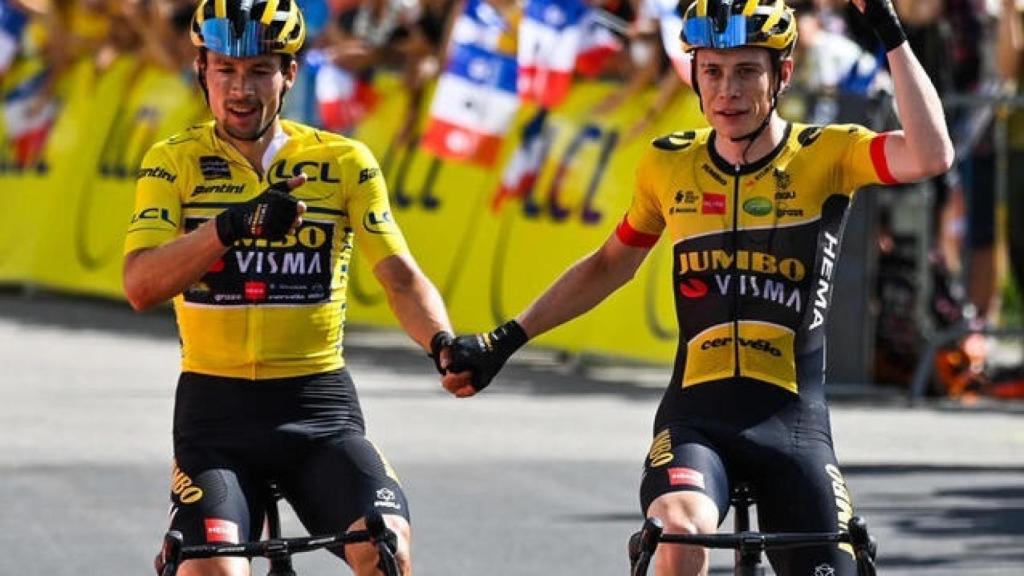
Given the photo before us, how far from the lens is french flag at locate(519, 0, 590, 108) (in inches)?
666

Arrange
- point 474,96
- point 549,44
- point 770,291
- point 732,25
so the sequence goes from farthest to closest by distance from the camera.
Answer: point 474,96 → point 549,44 → point 770,291 → point 732,25

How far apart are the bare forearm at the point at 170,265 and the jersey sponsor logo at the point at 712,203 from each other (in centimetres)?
133

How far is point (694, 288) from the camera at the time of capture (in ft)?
24.6

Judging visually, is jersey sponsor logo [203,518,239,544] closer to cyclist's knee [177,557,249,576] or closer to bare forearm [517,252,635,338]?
cyclist's knee [177,557,249,576]

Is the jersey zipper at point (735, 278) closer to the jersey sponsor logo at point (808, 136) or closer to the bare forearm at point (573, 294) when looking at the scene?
the jersey sponsor logo at point (808, 136)

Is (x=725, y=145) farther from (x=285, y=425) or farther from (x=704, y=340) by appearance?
(x=285, y=425)

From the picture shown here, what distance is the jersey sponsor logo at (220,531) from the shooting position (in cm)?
698

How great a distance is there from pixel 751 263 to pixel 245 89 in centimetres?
143

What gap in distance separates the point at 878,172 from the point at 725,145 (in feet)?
1.45

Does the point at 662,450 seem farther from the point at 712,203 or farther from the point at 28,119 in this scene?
the point at 28,119

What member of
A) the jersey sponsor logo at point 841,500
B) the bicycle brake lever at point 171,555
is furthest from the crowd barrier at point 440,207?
the bicycle brake lever at point 171,555

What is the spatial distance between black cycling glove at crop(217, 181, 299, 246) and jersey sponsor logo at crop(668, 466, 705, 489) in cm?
116

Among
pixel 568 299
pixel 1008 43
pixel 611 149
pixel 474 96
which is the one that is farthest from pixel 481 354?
pixel 474 96

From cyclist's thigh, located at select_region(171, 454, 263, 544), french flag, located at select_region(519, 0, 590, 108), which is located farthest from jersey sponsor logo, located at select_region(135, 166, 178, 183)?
french flag, located at select_region(519, 0, 590, 108)
